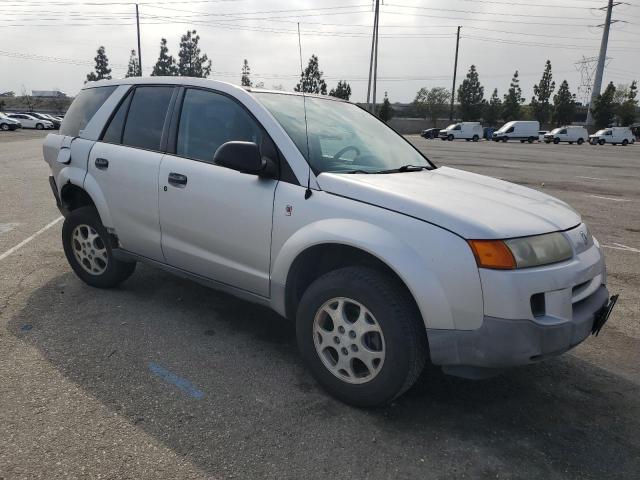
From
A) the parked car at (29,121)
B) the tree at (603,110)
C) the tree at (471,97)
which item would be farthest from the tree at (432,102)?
the parked car at (29,121)

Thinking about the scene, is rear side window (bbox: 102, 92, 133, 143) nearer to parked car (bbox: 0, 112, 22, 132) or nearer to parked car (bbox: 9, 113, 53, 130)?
parked car (bbox: 0, 112, 22, 132)

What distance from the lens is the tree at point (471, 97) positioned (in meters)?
81.6

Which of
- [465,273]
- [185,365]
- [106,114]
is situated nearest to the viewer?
[465,273]

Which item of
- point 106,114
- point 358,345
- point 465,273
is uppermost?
point 106,114

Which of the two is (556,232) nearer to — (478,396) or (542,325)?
(542,325)

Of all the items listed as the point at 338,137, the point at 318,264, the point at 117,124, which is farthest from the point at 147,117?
the point at 318,264

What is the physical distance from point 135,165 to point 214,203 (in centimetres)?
98

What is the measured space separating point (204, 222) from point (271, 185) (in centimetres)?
63

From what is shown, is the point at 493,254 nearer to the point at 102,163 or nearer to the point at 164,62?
the point at 102,163

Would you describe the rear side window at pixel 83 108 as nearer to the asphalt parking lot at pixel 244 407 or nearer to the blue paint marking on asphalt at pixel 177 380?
the asphalt parking lot at pixel 244 407

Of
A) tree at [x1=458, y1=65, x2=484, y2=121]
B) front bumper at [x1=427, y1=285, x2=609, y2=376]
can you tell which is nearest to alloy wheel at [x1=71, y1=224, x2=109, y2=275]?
front bumper at [x1=427, y1=285, x2=609, y2=376]

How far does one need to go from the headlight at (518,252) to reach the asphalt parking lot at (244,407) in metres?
0.93

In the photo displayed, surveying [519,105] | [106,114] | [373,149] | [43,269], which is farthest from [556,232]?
[519,105]

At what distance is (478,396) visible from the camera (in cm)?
312
